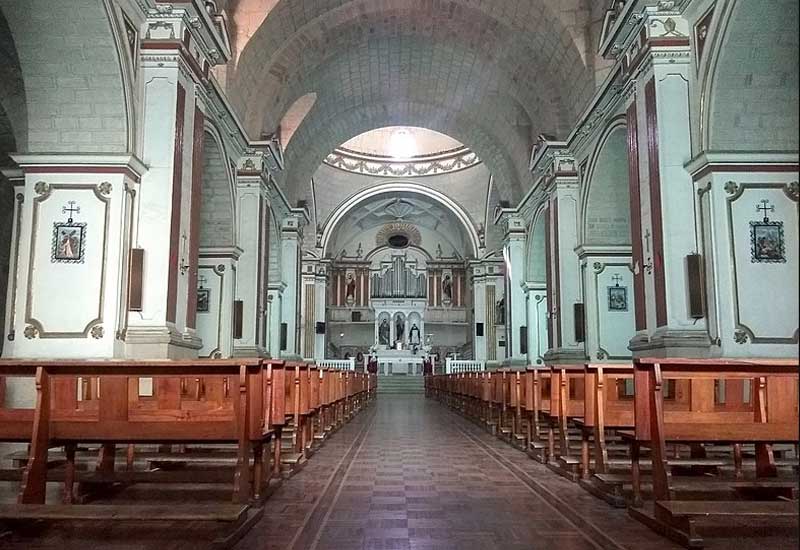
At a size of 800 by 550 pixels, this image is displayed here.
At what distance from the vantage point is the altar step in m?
24.3

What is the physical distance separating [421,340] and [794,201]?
74.8ft

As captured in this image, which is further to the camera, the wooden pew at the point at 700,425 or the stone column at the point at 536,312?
the stone column at the point at 536,312

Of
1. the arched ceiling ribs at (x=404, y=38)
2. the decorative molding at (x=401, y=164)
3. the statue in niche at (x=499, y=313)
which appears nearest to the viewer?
the arched ceiling ribs at (x=404, y=38)

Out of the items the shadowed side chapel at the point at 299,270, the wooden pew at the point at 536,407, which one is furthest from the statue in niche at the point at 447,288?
the wooden pew at the point at 536,407

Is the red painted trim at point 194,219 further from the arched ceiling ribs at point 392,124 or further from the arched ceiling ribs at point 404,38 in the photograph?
the arched ceiling ribs at point 392,124

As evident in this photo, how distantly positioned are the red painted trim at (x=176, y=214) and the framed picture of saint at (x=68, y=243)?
0.89m

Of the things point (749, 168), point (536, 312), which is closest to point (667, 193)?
point (749, 168)

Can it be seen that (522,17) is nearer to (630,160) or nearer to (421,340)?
(630,160)

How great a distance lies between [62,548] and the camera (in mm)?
2961

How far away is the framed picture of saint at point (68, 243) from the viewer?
723 centimetres

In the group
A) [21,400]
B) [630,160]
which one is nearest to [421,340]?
[630,160]

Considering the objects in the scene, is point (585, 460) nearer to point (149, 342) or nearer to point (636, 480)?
point (636, 480)

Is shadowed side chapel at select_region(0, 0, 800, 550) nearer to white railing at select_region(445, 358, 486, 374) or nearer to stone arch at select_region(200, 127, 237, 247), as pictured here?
stone arch at select_region(200, 127, 237, 247)

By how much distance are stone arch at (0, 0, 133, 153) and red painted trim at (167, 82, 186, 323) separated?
556mm
